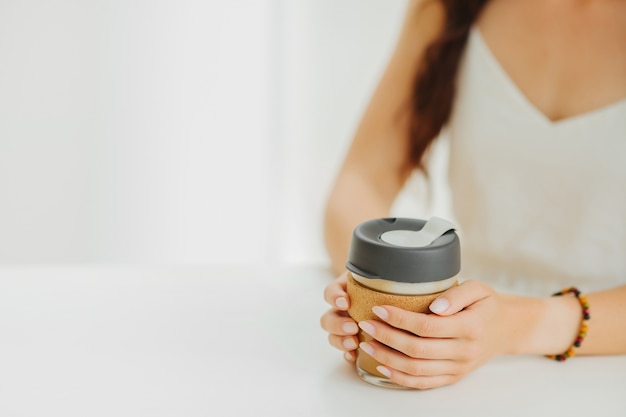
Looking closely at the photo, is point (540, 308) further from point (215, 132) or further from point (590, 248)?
point (215, 132)

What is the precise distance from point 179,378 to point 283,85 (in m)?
1.68

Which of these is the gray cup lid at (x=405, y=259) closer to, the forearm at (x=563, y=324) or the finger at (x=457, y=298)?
the finger at (x=457, y=298)

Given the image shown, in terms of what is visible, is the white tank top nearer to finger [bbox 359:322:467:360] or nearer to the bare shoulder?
the bare shoulder

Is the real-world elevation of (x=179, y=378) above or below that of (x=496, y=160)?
below

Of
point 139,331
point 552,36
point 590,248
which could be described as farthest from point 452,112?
point 139,331

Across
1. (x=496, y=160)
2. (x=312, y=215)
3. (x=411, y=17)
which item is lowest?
(x=312, y=215)

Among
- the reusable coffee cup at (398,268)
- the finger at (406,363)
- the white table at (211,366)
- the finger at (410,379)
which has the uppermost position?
the reusable coffee cup at (398,268)

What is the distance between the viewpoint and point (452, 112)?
1185mm

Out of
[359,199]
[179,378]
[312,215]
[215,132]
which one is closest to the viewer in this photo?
[179,378]

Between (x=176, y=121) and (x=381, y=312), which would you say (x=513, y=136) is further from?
(x=176, y=121)

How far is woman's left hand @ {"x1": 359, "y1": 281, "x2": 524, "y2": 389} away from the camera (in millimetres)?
Result: 612

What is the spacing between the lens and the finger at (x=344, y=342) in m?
0.65

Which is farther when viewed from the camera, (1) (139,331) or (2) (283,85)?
(2) (283,85)

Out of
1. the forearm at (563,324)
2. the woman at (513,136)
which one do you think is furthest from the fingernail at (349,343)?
the woman at (513,136)
